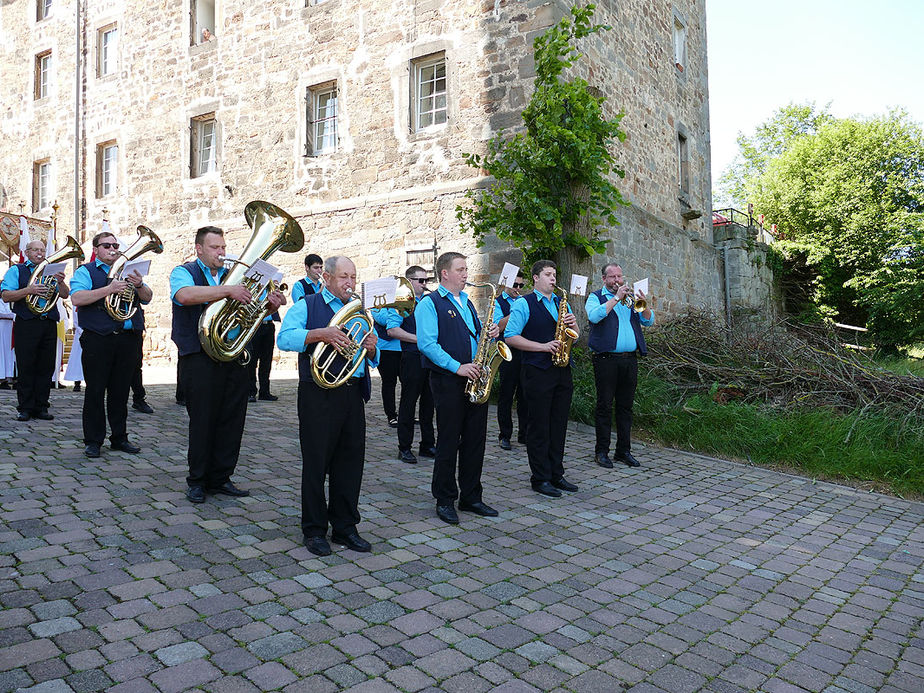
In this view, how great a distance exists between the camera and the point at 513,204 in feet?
35.7

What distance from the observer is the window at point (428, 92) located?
12359 mm

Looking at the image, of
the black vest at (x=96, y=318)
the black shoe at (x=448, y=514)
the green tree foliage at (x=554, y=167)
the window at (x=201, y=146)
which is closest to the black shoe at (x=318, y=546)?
the black shoe at (x=448, y=514)

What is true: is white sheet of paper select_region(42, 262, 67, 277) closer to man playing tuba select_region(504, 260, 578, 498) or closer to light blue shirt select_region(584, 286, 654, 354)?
man playing tuba select_region(504, 260, 578, 498)

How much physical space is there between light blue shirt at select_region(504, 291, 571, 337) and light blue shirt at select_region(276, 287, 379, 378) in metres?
1.74

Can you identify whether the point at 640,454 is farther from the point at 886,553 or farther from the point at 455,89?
the point at 455,89

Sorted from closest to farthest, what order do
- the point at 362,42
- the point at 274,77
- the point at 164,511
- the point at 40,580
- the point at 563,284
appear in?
the point at 40,580 → the point at 164,511 → the point at 563,284 → the point at 362,42 → the point at 274,77

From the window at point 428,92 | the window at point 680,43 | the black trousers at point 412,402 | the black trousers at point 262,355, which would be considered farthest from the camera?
the window at point 680,43

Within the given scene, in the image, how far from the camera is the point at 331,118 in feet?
44.9

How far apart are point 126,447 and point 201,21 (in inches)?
514

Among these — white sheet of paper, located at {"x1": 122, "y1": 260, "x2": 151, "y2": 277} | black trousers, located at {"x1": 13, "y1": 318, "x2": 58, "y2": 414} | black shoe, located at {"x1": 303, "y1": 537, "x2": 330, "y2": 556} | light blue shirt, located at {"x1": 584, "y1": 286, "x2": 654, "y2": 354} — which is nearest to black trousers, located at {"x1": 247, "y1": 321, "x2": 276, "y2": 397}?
black trousers, located at {"x1": 13, "y1": 318, "x2": 58, "y2": 414}

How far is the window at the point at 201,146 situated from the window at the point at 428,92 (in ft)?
18.5

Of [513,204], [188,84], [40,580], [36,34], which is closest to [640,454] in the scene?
[513,204]

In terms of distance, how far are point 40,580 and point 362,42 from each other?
11808mm

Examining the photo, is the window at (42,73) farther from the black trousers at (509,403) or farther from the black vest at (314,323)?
the black vest at (314,323)
